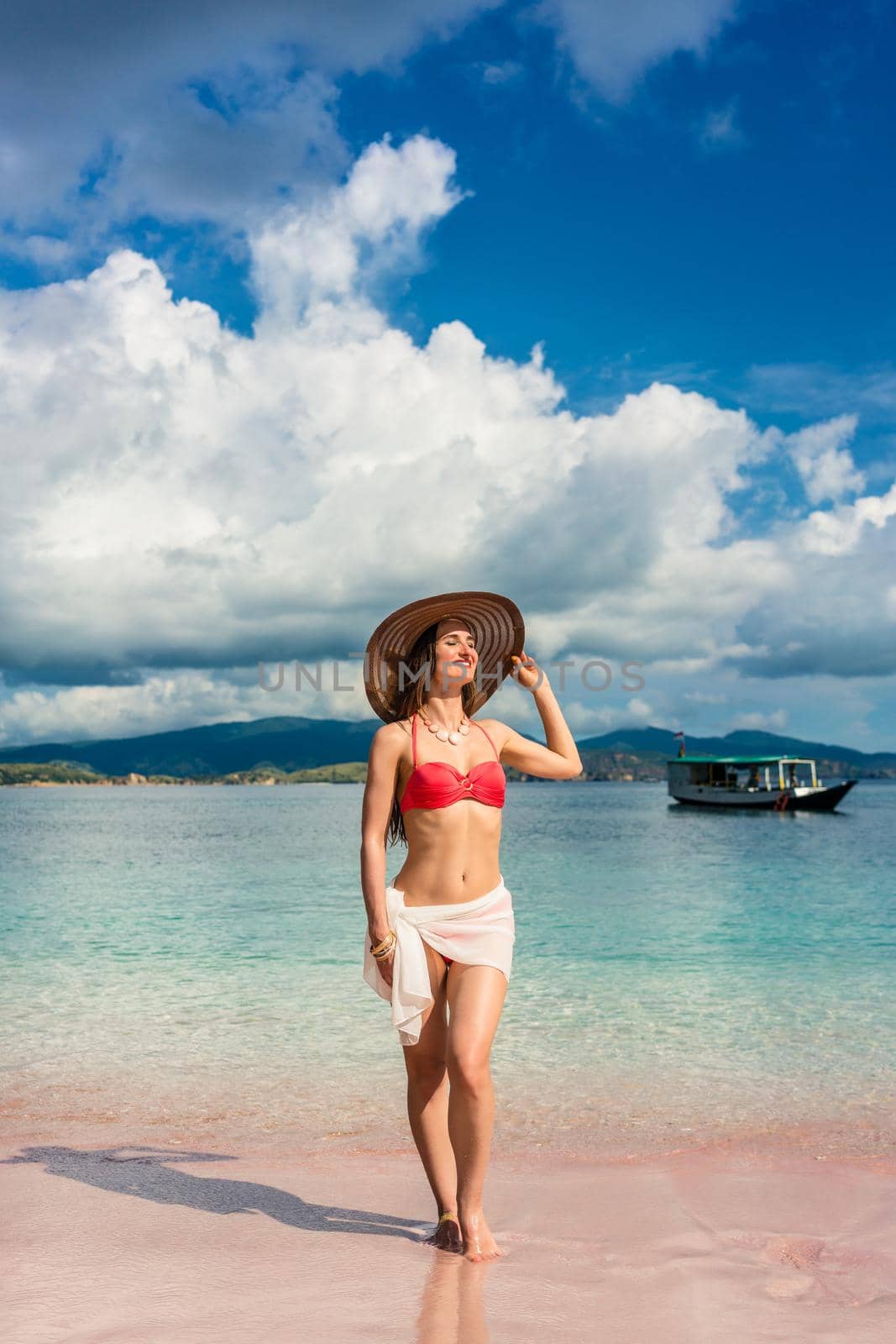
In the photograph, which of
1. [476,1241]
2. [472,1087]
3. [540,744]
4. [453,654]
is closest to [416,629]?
[453,654]

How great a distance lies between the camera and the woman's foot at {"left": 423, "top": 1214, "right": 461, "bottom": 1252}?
4.01m

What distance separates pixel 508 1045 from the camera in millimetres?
8852

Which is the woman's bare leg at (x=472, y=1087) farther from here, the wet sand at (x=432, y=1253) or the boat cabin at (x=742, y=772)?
the boat cabin at (x=742, y=772)

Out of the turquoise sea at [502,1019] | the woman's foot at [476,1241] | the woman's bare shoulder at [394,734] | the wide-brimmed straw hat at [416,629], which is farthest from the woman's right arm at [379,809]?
the turquoise sea at [502,1019]

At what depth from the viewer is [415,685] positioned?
14.3 ft

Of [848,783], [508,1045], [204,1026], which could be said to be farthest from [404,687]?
[848,783]

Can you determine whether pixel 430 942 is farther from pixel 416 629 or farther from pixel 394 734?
pixel 416 629

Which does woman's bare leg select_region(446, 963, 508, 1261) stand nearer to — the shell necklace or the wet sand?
the wet sand

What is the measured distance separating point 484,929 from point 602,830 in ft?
190

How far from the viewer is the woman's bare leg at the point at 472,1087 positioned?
3783mm

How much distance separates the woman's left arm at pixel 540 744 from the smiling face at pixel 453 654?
0.28 metres

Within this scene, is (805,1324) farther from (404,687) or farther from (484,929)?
(404,687)

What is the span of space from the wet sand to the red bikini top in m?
1.77

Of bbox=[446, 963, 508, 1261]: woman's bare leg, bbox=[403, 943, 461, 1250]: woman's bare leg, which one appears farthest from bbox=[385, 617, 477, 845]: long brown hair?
bbox=[446, 963, 508, 1261]: woman's bare leg
